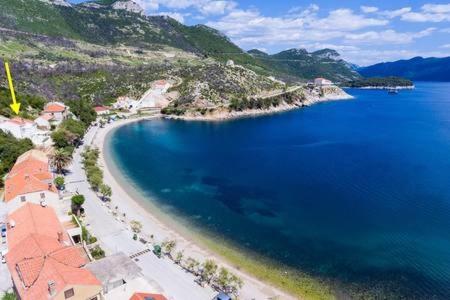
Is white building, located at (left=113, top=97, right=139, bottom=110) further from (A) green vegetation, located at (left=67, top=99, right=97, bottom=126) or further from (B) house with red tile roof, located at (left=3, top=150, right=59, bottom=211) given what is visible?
(B) house with red tile roof, located at (left=3, top=150, right=59, bottom=211)

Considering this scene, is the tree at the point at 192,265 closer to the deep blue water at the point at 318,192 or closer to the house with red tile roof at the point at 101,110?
the deep blue water at the point at 318,192

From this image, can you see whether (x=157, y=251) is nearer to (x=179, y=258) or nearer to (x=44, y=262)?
(x=179, y=258)

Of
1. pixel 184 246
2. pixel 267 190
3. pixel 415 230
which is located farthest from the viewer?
pixel 267 190

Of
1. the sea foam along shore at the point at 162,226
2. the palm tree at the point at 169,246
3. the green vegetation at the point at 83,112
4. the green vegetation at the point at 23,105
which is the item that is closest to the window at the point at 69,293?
the palm tree at the point at 169,246

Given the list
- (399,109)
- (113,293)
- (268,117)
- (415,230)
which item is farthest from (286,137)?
(399,109)

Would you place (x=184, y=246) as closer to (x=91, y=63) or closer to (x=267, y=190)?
(x=267, y=190)

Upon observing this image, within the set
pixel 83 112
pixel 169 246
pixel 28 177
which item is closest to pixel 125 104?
pixel 83 112

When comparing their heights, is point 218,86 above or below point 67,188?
above
